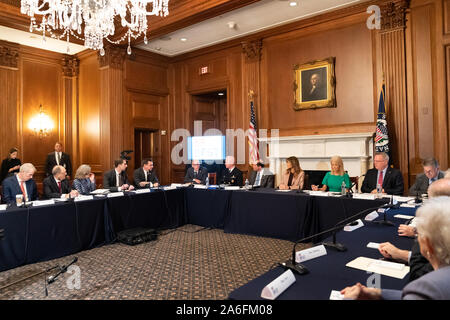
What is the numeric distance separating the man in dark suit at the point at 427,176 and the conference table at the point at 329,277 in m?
2.26

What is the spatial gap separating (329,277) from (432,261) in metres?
0.48

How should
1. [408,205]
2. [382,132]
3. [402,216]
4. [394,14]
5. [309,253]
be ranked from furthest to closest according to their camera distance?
[394,14]
[382,132]
[408,205]
[402,216]
[309,253]

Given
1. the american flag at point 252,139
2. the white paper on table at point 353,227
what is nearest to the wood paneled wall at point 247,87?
the american flag at point 252,139

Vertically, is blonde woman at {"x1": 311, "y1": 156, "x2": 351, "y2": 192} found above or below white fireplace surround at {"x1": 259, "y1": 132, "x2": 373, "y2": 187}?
below

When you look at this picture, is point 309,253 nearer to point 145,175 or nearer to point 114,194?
point 114,194

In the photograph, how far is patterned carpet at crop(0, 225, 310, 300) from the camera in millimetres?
2916

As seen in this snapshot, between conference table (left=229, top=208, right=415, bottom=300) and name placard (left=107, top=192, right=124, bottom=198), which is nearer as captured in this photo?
conference table (left=229, top=208, right=415, bottom=300)

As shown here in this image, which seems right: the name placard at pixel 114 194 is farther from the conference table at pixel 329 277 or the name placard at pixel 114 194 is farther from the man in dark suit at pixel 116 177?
the conference table at pixel 329 277

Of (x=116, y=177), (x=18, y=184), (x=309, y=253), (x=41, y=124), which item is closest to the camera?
(x=309, y=253)

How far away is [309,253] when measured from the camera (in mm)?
1803

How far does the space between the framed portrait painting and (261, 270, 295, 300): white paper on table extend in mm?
5769

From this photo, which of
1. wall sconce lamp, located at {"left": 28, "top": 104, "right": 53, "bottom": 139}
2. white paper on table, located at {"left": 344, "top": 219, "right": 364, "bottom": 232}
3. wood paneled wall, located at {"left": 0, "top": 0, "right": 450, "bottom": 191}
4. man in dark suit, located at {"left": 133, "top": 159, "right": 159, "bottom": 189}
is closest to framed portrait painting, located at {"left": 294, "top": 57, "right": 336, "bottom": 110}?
wood paneled wall, located at {"left": 0, "top": 0, "right": 450, "bottom": 191}

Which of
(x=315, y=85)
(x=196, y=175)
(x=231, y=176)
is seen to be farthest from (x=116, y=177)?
(x=315, y=85)

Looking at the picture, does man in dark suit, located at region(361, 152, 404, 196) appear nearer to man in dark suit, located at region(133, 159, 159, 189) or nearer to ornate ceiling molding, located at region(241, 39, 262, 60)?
man in dark suit, located at region(133, 159, 159, 189)
